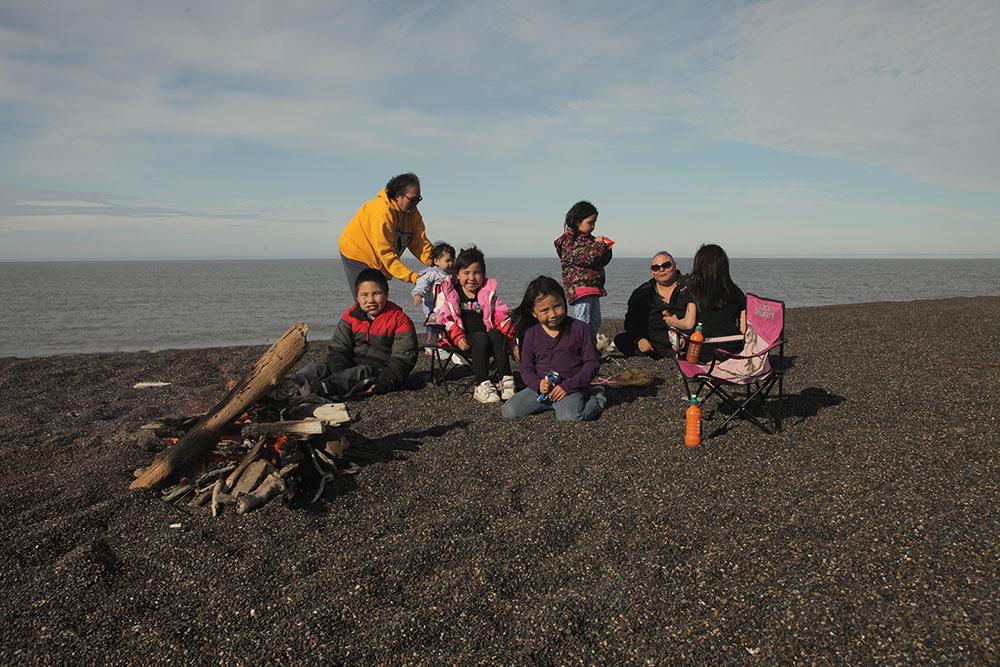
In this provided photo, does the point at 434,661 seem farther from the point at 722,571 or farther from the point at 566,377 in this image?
the point at 566,377

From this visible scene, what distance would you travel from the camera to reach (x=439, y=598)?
281 cm

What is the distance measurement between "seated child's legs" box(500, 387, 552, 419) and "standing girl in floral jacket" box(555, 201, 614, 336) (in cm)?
215

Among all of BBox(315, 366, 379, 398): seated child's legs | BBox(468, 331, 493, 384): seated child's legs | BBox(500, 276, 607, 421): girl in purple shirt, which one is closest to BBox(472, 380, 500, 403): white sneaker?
BBox(468, 331, 493, 384): seated child's legs

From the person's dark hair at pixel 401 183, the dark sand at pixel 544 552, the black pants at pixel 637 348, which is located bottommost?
the dark sand at pixel 544 552

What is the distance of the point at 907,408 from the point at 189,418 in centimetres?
652

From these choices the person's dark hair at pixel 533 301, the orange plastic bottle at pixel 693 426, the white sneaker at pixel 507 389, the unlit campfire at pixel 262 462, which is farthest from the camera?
the white sneaker at pixel 507 389

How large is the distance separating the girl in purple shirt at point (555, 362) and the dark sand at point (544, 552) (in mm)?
255

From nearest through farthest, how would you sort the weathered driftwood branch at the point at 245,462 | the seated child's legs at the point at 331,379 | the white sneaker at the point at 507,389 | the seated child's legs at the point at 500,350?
the weathered driftwood branch at the point at 245,462
the white sneaker at the point at 507,389
the seated child's legs at the point at 331,379
the seated child's legs at the point at 500,350

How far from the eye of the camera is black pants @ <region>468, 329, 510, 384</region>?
695 cm

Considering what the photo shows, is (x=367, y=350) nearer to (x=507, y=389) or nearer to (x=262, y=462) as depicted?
(x=507, y=389)

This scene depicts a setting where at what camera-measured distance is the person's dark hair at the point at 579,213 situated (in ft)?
24.5

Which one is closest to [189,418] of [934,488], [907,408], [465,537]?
[465,537]

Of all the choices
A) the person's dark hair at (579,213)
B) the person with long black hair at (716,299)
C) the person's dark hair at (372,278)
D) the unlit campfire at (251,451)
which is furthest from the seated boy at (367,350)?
the person with long black hair at (716,299)

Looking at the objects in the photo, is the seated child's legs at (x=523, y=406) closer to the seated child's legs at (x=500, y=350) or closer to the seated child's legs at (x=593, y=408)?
the seated child's legs at (x=593, y=408)
